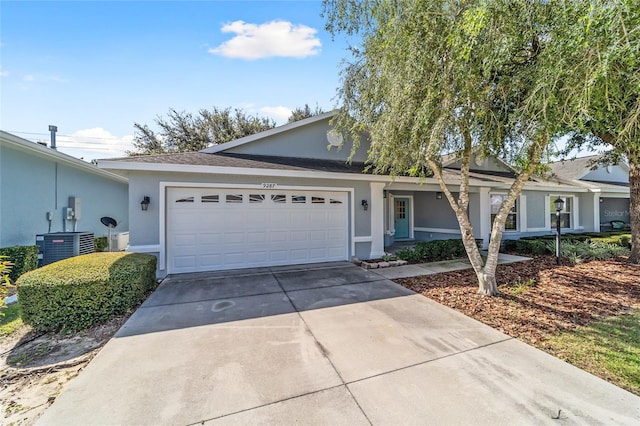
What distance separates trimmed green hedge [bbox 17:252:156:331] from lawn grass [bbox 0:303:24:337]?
382 mm

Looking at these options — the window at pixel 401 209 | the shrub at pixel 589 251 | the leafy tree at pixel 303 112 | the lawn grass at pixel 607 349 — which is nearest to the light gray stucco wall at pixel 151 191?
the lawn grass at pixel 607 349

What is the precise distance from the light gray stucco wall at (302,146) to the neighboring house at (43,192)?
218 inches

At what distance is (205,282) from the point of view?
21.4 feet

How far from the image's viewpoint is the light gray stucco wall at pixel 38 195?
722 centimetres

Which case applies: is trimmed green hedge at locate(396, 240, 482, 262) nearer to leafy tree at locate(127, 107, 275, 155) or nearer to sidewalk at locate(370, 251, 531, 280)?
sidewalk at locate(370, 251, 531, 280)

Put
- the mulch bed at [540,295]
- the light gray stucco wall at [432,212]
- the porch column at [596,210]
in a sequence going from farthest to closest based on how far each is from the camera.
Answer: the porch column at [596,210] < the light gray stucco wall at [432,212] < the mulch bed at [540,295]

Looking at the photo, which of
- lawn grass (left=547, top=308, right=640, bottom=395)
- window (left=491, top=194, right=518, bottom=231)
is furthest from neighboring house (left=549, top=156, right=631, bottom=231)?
lawn grass (left=547, top=308, right=640, bottom=395)

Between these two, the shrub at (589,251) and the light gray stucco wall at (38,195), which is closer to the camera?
the light gray stucco wall at (38,195)

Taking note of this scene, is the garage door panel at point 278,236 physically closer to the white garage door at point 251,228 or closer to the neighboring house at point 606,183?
the white garage door at point 251,228

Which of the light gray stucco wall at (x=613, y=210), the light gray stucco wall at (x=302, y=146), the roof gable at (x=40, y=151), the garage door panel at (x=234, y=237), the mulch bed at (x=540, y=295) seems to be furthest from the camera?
the light gray stucco wall at (x=613, y=210)

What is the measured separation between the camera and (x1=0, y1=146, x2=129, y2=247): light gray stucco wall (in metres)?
7.22

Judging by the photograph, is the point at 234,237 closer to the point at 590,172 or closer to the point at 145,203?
the point at 145,203

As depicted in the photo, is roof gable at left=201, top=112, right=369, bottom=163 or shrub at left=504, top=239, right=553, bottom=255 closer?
roof gable at left=201, top=112, right=369, bottom=163

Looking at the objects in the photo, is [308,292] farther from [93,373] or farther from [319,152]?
[319,152]
